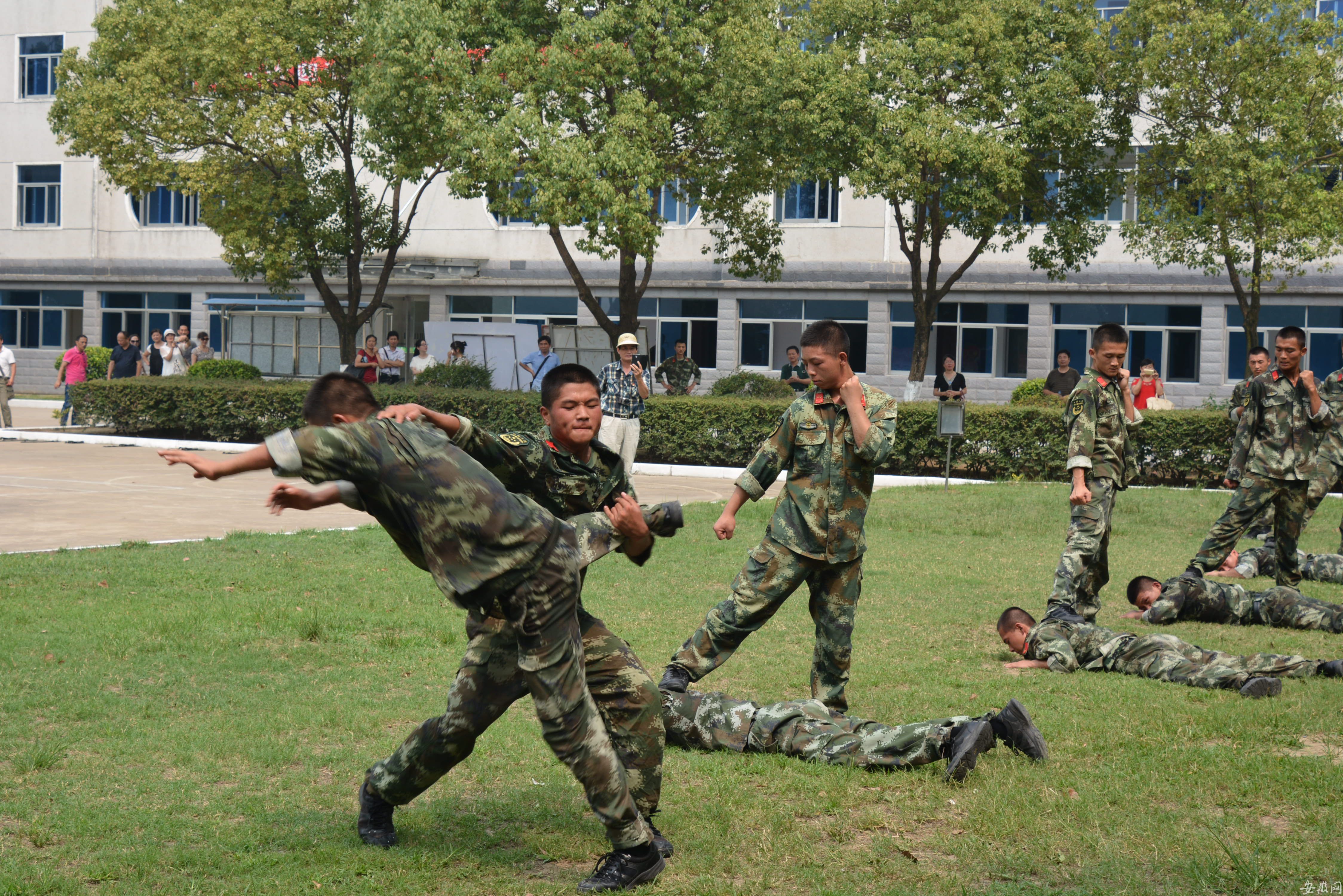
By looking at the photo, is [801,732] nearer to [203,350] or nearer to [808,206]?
[808,206]

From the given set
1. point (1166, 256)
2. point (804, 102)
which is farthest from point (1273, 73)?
point (804, 102)

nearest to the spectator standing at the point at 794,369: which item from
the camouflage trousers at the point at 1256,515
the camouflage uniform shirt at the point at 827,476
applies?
the camouflage trousers at the point at 1256,515

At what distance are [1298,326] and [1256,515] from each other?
75.6 feet

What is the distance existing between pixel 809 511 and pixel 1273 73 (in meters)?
19.9

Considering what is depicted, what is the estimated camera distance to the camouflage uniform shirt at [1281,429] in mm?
9227

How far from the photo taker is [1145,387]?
20.8m

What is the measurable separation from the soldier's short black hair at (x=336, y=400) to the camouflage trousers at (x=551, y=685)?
0.73 meters

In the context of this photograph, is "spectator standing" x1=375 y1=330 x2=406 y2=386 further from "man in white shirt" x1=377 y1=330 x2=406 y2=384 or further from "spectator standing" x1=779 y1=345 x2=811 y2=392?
"spectator standing" x1=779 y1=345 x2=811 y2=392

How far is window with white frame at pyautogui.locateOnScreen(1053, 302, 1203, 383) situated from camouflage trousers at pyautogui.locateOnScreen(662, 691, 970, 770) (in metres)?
27.6

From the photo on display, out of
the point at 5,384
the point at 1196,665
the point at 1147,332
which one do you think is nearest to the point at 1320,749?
Answer: the point at 1196,665

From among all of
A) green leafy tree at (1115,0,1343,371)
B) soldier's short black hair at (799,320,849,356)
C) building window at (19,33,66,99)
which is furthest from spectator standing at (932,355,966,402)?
building window at (19,33,66,99)

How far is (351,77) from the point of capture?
25.0 m

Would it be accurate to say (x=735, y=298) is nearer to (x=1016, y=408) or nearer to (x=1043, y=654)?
(x=1016, y=408)

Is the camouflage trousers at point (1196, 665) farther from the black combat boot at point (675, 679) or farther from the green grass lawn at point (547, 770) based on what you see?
the black combat boot at point (675, 679)
